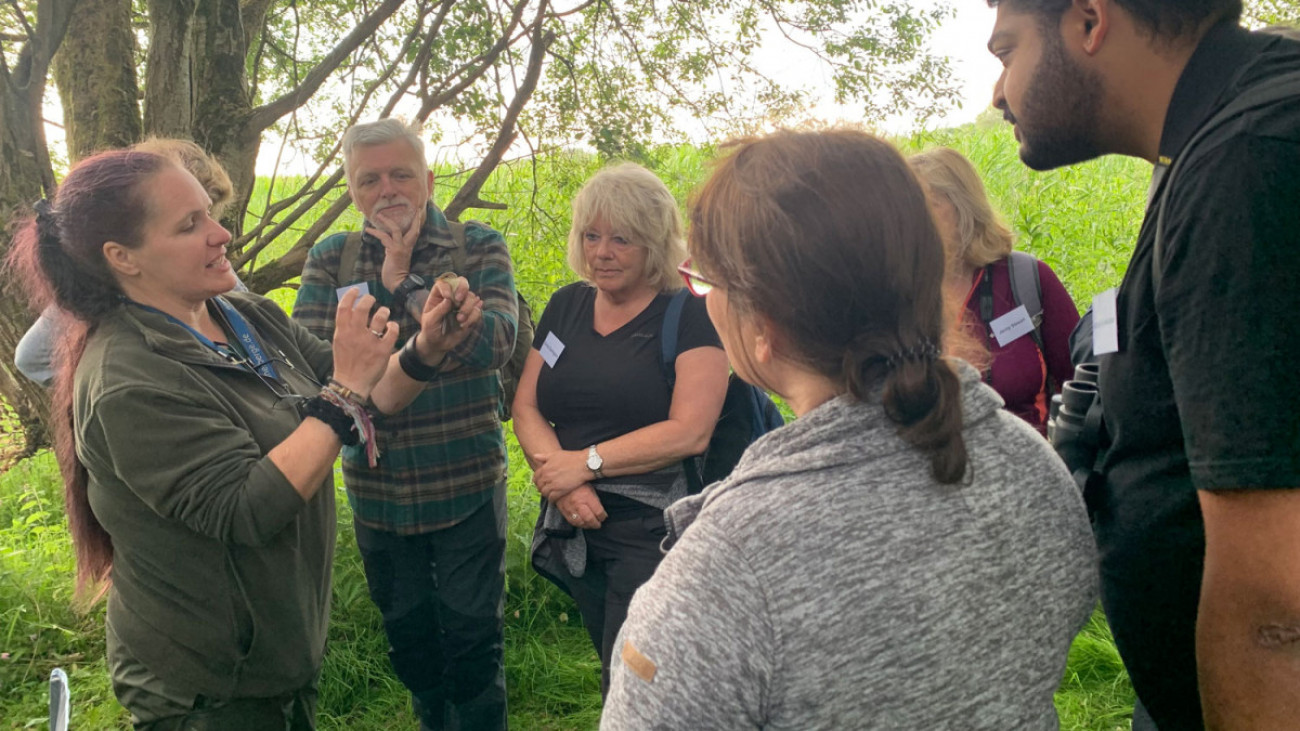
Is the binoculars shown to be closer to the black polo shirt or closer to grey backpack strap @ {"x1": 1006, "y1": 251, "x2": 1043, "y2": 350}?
the black polo shirt

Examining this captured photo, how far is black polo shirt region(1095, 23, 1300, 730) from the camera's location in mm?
952

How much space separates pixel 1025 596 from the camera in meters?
1.05

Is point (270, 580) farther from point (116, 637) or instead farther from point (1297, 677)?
point (1297, 677)

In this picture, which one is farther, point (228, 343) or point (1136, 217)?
point (1136, 217)

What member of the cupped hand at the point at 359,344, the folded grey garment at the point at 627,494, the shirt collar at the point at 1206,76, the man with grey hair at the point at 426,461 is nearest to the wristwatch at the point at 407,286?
the man with grey hair at the point at 426,461

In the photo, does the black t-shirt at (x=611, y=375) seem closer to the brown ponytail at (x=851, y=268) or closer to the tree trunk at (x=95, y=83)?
the brown ponytail at (x=851, y=268)

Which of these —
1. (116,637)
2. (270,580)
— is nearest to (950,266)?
(270,580)

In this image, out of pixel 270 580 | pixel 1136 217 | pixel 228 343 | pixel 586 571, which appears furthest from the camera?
pixel 1136 217

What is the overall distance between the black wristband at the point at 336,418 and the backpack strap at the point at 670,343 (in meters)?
1.03

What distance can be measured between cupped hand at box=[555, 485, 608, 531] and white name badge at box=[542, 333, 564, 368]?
0.45 meters

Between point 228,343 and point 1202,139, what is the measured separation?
2.13 metres

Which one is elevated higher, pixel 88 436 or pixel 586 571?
pixel 88 436

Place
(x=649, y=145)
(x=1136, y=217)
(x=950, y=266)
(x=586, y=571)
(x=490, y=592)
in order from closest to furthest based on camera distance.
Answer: (x=950, y=266) < (x=586, y=571) < (x=490, y=592) < (x=649, y=145) < (x=1136, y=217)

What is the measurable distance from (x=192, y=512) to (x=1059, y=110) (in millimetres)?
1854
